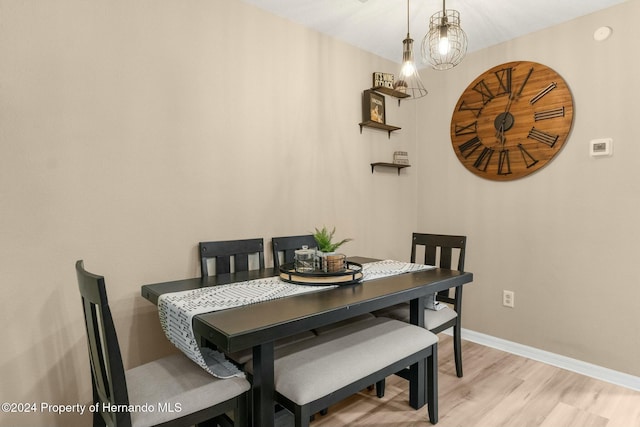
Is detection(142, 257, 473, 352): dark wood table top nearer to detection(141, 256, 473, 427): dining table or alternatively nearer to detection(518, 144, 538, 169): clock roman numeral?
detection(141, 256, 473, 427): dining table

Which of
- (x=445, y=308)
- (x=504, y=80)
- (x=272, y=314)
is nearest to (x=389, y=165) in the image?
(x=504, y=80)

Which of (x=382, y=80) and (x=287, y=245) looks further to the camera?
(x=382, y=80)

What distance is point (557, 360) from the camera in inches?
101

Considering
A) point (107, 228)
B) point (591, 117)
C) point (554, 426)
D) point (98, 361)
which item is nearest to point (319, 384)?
point (98, 361)

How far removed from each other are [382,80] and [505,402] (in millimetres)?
2525

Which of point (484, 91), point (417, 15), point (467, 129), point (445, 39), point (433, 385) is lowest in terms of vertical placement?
point (433, 385)

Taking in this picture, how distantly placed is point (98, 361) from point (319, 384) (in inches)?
30.7

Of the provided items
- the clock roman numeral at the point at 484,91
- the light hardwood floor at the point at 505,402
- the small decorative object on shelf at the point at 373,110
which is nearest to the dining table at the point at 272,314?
the light hardwood floor at the point at 505,402

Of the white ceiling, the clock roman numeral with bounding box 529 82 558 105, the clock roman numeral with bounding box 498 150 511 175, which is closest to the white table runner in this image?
the clock roman numeral with bounding box 498 150 511 175

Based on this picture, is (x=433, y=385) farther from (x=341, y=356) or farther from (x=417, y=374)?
(x=341, y=356)

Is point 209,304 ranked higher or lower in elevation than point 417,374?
higher

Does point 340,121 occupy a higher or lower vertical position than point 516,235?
higher

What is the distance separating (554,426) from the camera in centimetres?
185

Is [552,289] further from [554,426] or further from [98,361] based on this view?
[98,361]
